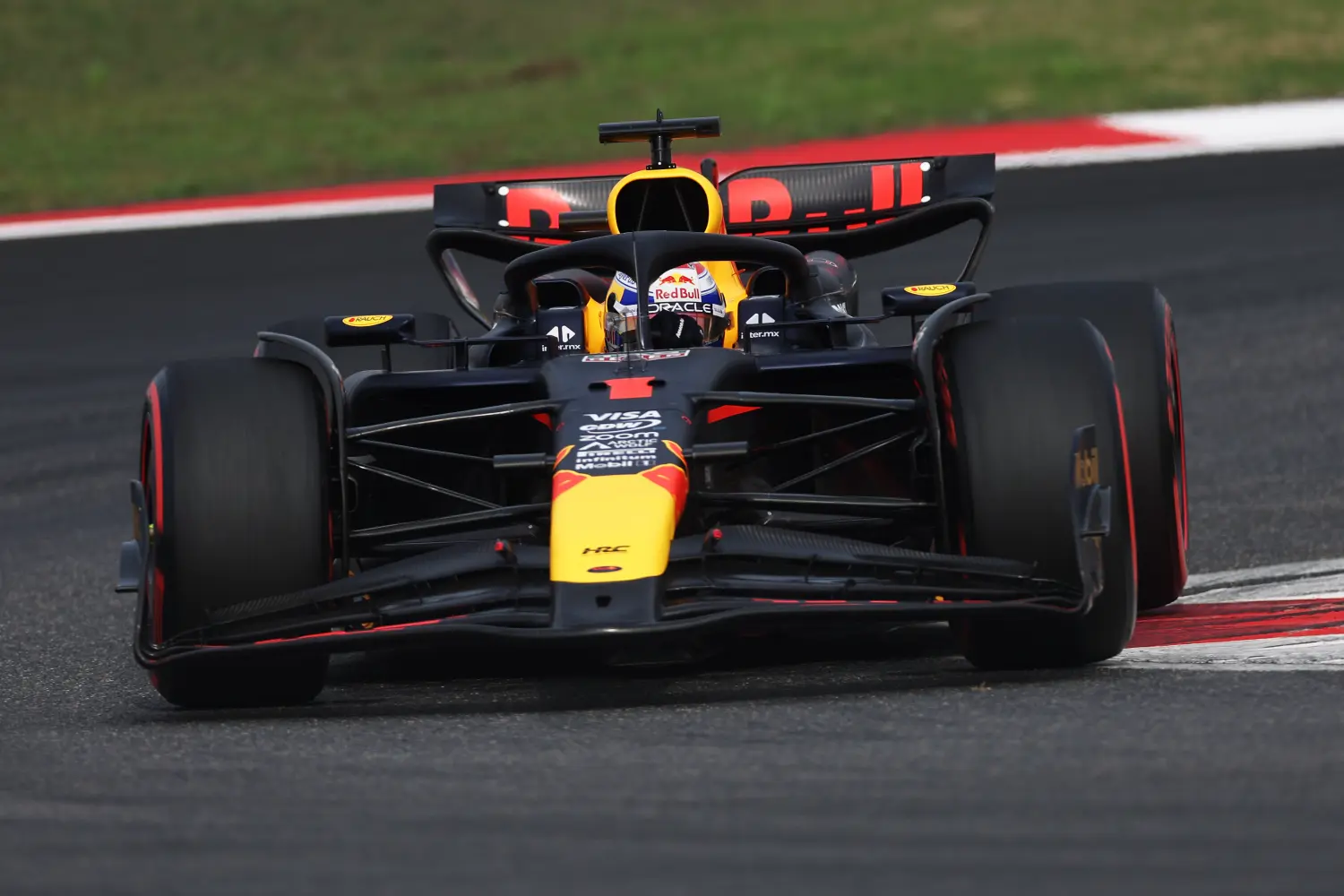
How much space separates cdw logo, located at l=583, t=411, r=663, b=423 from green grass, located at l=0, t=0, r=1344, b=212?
14204mm

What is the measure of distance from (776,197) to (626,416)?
3.44 m

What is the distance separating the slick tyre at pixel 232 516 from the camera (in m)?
6.08

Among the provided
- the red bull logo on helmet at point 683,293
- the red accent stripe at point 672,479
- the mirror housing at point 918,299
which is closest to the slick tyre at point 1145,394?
the mirror housing at point 918,299

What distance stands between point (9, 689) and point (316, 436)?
138 centimetres

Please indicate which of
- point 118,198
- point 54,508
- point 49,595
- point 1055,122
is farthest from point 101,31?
point 49,595

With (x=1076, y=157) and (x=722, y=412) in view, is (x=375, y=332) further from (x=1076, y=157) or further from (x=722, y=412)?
(x=1076, y=157)

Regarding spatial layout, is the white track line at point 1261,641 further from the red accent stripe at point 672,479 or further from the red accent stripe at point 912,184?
the red accent stripe at point 912,184

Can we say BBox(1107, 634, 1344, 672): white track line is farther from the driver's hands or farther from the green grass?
the green grass

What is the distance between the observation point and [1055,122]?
20.2 m

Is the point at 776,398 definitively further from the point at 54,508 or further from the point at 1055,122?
the point at 1055,122

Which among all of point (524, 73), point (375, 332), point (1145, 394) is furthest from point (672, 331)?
point (524, 73)

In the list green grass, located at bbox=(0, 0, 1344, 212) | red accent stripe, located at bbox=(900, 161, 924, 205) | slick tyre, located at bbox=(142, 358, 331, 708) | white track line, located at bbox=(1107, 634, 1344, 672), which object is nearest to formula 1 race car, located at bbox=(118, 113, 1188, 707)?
slick tyre, located at bbox=(142, 358, 331, 708)

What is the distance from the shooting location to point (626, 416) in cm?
637

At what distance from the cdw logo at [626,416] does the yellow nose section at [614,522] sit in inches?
10.4
